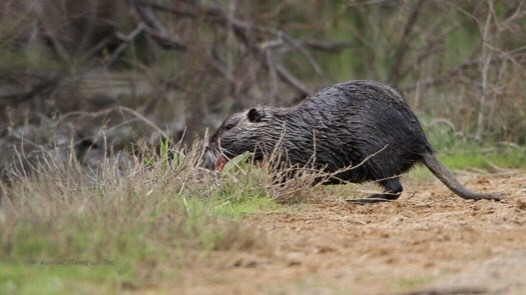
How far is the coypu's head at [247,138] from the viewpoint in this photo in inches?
303

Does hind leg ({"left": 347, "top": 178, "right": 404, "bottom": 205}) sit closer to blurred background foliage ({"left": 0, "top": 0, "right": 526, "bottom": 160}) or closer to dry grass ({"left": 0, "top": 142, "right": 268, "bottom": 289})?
dry grass ({"left": 0, "top": 142, "right": 268, "bottom": 289})

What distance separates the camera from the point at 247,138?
7738mm

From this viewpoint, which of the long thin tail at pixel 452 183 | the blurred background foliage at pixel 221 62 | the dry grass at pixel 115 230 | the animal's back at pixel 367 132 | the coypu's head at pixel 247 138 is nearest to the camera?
the dry grass at pixel 115 230

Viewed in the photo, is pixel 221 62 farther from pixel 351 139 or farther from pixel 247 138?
pixel 351 139

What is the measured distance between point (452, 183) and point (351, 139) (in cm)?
78

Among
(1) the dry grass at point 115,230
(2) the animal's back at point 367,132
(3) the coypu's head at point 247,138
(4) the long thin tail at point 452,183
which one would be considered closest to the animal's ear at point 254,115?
(3) the coypu's head at point 247,138

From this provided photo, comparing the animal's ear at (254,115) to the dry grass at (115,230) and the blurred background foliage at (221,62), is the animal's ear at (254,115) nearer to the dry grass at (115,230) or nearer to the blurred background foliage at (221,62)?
the dry grass at (115,230)

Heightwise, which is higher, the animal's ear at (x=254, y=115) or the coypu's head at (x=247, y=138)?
the animal's ear at (x=254, y=115)

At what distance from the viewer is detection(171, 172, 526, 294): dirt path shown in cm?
434

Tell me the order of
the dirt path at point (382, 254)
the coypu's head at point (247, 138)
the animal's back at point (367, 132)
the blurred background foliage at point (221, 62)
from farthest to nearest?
the blurred background foliage at point (221, 62)
the coypu's head at point (247, 138)
the animal's back at point (367, 132)
the dirt path at point (382, 254)

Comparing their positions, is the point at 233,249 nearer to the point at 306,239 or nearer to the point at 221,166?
the point at 306,239

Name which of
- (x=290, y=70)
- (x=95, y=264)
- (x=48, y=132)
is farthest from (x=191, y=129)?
(x=95, y=264)

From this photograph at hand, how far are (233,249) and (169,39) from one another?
7848mm

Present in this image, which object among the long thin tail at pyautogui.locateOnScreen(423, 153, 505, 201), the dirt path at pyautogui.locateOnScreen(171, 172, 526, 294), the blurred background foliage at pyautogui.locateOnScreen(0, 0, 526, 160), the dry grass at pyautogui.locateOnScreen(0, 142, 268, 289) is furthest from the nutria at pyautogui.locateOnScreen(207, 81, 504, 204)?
the blurred background foliage at pyautogui.locateOnScreen(0, 0, 526, 160)
